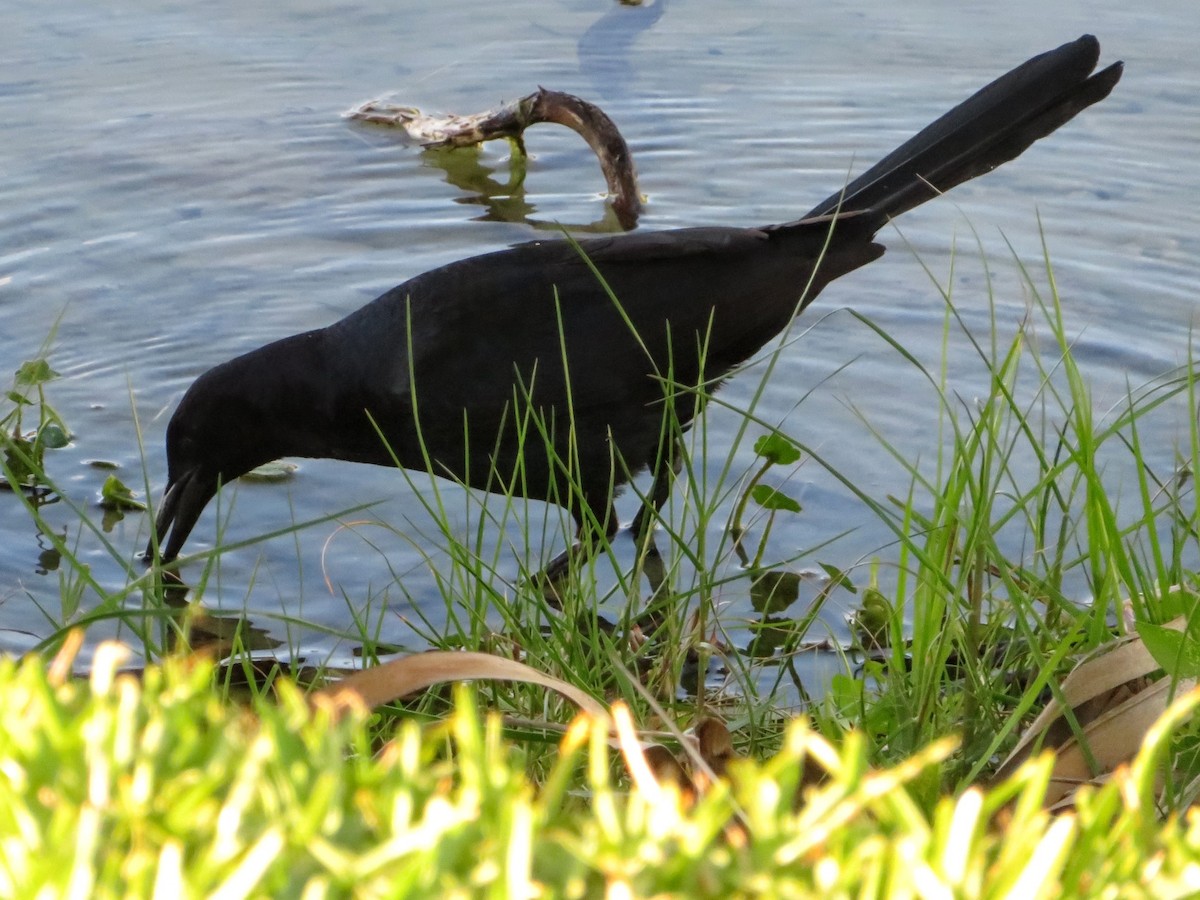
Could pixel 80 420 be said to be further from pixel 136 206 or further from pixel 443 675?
pixel 443 675

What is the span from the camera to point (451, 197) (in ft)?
22.2

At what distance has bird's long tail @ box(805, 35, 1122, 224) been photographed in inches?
165

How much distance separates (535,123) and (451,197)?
0.54 m

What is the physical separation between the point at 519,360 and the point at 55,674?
338cm

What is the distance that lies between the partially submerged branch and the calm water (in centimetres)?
12

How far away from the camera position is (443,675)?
143 cm

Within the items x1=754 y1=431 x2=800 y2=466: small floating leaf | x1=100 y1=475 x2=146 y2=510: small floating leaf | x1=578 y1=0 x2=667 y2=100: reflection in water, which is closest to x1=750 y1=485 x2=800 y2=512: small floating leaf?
x1=754 y1=431 x2=800 y2=466: small floating leaf

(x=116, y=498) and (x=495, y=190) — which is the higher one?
(x=495, y=190)

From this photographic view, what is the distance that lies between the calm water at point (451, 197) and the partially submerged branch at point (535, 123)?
0.12 m

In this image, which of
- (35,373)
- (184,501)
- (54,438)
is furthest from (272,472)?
(35,373)

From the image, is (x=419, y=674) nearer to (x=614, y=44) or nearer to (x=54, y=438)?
(x=54, y=438)

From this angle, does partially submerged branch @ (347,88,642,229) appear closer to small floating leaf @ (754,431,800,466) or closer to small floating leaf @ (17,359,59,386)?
small floating leaf @ (17,359,59,386)

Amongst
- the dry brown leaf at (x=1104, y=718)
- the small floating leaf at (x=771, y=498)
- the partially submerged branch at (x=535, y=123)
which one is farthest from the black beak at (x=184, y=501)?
the dry brown leaf at (x=1104, y=718)

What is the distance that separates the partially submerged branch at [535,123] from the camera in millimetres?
6371
